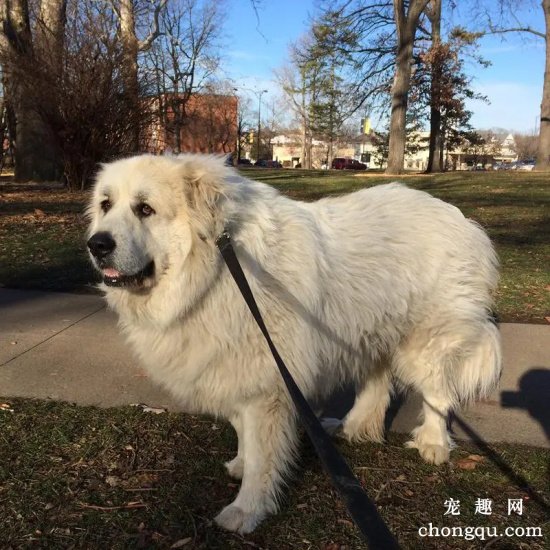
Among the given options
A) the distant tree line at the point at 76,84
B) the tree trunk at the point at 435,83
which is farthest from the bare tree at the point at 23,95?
the tree trunk at the point at 435,83

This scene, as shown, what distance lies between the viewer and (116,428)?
3.82 m

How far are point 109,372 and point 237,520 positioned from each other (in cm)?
224

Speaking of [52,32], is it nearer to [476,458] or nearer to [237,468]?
[237,468]

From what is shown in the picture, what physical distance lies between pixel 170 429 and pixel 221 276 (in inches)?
59.0

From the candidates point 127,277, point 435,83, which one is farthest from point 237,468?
point 435,83

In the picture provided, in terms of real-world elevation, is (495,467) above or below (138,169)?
below

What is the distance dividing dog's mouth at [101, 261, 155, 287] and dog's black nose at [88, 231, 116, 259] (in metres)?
0.09

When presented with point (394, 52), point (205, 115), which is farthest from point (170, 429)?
point (205, 115)

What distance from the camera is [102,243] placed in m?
2.78

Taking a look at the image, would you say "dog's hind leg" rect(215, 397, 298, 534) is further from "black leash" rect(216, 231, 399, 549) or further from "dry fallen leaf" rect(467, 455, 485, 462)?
"dry fallen leaf" rect(467, 455, 485, 462)

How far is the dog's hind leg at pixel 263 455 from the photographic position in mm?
2973

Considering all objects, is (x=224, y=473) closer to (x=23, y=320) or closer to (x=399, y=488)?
(x=399, y=488)

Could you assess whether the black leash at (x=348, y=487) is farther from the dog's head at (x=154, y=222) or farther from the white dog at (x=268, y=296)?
the dog's head at (x=154, y=222)

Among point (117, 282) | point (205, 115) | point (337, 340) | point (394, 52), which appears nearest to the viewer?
point (117, 282)
